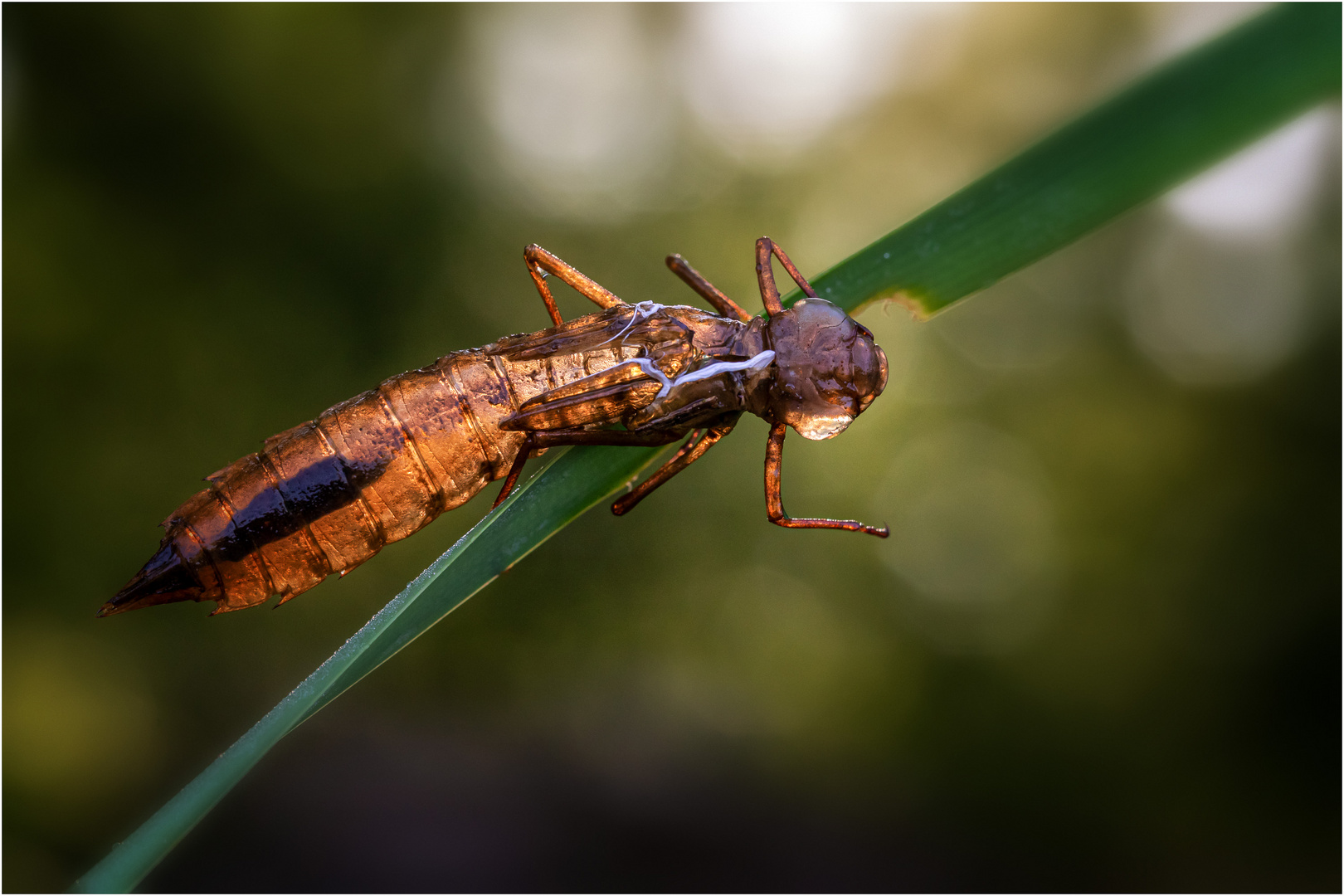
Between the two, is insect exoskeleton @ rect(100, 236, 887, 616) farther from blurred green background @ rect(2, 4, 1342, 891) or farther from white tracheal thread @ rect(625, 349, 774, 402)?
blurred green background @ rect(2, 4, 1342, 891)

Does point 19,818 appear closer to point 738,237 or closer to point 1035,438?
point 738,237

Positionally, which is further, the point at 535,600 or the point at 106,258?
the point at 535,600

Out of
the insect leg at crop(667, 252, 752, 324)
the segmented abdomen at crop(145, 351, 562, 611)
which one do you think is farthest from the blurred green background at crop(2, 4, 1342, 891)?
the segmented abdomen at crop(145, 351, 562, 611)

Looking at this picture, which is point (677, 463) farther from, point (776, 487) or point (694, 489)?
point (694, 489)

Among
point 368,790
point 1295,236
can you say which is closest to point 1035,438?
point 1295,236

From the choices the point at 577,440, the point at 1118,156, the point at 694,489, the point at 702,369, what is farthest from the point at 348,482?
the point at 694,489

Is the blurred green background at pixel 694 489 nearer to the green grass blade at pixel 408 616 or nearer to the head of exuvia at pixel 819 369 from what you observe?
the head of exuvia at pixel 819 369
